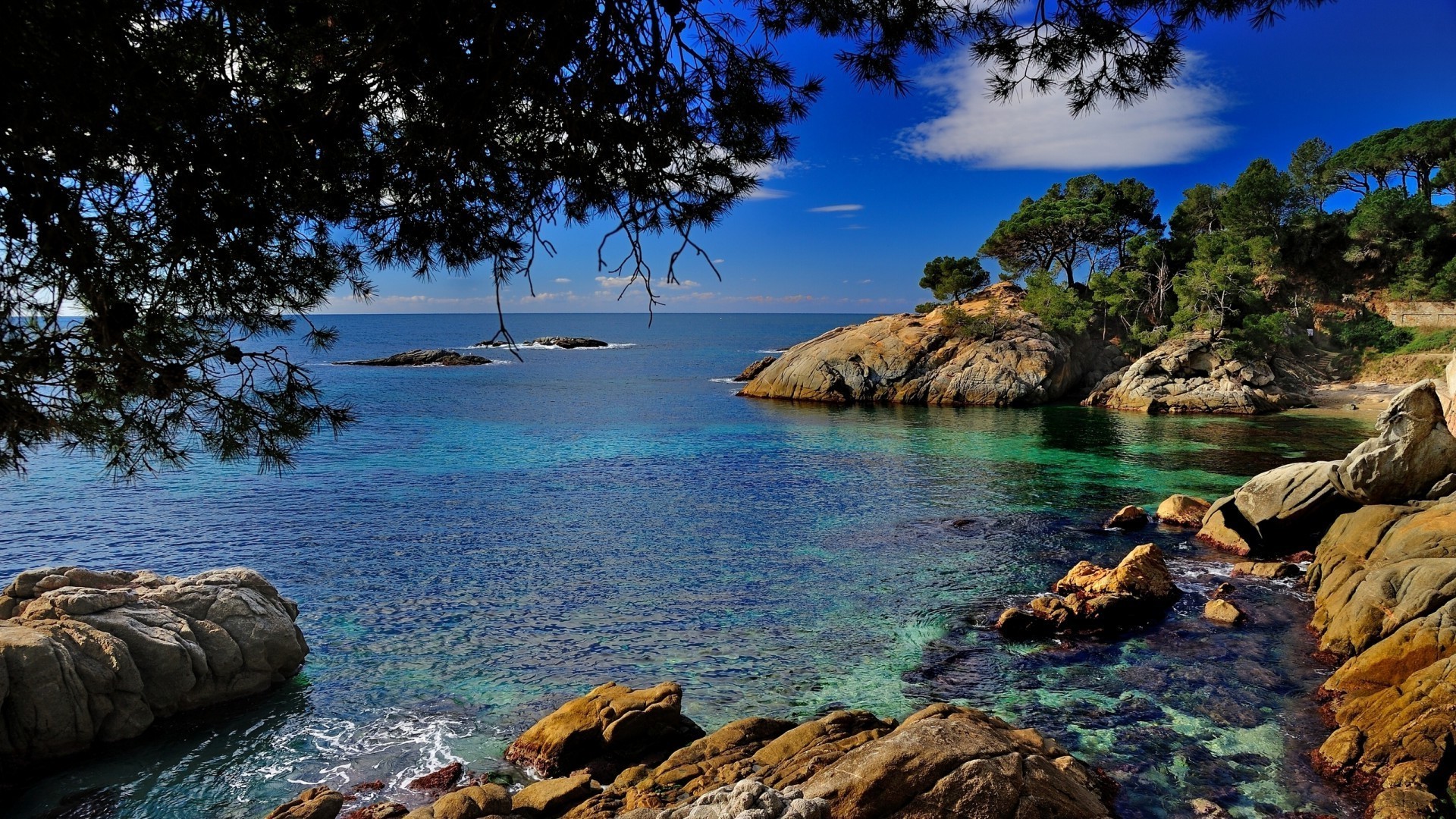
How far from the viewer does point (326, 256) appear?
738cm

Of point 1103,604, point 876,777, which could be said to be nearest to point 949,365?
point 1103,604

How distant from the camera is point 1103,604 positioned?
50.3ft

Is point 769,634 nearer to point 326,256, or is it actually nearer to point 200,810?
point 200,810

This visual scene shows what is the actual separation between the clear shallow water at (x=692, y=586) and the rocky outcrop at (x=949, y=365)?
38.7 feet

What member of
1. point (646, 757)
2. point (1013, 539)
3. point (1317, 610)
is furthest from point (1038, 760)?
point (1013, 539)

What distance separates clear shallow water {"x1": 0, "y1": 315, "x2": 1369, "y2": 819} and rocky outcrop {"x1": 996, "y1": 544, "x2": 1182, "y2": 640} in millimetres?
566

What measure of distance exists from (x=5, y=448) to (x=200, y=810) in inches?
223

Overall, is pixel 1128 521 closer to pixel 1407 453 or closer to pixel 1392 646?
pixel 1407 453

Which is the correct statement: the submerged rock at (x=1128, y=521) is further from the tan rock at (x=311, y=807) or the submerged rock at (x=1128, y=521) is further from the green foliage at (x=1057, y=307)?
the green foliage at (x=1057, y=307)

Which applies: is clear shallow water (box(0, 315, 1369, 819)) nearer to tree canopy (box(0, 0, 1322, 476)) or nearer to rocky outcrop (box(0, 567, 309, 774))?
rocky outcrop (box(0, 567, 309, 774))

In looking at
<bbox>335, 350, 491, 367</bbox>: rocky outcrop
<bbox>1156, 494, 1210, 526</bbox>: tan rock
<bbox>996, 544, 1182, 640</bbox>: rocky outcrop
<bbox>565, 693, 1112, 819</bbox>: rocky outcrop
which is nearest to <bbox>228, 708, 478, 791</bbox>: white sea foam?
<bbox>565, 693, 1112, 819</bbox>: rocky outcrop

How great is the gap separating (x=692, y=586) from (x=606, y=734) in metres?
8.08

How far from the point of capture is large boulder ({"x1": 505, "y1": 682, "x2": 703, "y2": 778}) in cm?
1055

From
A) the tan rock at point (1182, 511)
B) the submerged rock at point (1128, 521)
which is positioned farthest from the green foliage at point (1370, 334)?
the submerged rock at point (1128, 521)
